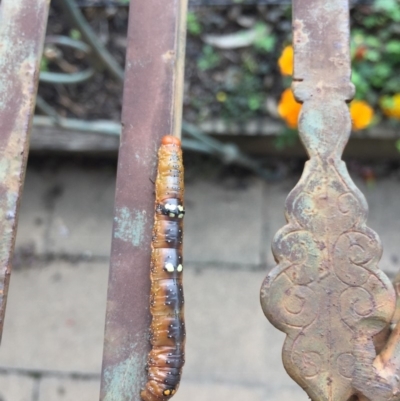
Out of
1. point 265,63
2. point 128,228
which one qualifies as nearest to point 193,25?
point 265,63

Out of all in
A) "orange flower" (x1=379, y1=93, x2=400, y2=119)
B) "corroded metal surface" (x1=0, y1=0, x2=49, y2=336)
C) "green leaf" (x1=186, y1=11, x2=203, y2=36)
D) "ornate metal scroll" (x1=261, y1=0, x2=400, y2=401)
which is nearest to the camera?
"ornate metal scroll" (x1=261, y1=0, x2=400, y2=401)

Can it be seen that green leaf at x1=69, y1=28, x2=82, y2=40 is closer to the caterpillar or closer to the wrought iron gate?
the wrought iron gate

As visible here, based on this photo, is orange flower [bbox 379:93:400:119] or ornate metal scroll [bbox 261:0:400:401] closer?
ornate metal scroll [bbox 261:0:400:401]

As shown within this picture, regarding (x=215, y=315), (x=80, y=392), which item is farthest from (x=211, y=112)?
(x=80, y=392)

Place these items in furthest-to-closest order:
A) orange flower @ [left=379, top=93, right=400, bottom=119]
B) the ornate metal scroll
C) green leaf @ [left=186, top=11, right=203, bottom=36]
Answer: green leaf @ [left=186, top=11, right=203, bottom=36], orange flower @ [left=379, top=93, right=400, bottom=119], the ornate metal scroll

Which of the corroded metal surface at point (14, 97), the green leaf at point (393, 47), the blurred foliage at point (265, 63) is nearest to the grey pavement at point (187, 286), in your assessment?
the blurred foliage at point (265, 63)

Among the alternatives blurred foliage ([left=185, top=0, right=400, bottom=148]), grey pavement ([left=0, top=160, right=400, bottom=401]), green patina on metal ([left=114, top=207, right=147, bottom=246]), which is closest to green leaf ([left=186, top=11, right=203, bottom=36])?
blurred foliage ([left=185, top=0, right=400, bottom=148])
